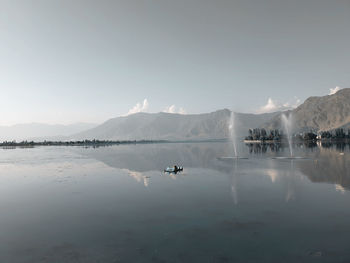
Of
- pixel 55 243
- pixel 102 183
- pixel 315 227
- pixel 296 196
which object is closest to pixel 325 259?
pixel 315 227

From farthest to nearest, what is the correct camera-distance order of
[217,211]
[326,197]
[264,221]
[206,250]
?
[326,197]
[217,211]
[264,221]
[206,250]

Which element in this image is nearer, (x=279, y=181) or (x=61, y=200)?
(x=61, y=200)

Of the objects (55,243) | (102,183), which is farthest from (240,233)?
(102,183)

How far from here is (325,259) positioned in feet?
44.1

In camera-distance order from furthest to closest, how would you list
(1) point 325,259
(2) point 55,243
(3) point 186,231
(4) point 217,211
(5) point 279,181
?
1. (5) point 279,181
2. (4) point 217,211
3. (3) point 186,231
4. (2) point 55,243
5. (1) point 325,259

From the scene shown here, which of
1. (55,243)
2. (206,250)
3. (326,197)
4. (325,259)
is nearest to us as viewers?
(325,259)

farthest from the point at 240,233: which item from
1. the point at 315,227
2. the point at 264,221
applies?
the point at 315,227

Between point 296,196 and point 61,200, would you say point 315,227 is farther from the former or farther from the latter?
point 61,200

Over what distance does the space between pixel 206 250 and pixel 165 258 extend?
9.71 ft

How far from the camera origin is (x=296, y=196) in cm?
2873

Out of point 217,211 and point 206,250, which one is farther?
point 217,211

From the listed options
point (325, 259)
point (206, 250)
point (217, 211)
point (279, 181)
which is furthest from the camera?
point (279, 181)

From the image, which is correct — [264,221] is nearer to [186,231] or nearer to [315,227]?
[315,227]

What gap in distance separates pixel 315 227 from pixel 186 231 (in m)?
11.3
